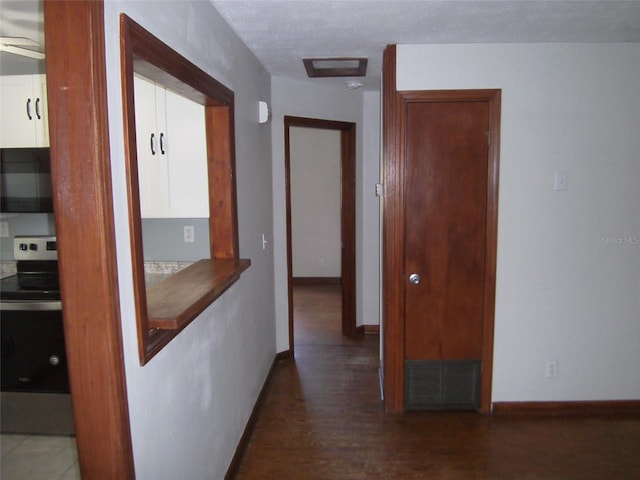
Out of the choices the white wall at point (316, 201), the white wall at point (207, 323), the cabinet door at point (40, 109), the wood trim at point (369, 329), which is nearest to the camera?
the white wall at point (207, 323)

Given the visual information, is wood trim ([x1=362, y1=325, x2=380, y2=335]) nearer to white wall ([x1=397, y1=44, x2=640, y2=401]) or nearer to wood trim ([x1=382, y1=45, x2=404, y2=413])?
wood trim ([x1=382, y1=45, x2=404, y2=413])

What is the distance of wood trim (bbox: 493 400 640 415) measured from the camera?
286 cm

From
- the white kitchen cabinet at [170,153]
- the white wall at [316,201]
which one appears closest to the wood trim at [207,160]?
the white kitchen cabinet at [170,153]

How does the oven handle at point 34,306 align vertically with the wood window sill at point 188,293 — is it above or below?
below

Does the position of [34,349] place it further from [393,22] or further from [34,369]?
[393,22]

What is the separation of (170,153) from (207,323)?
938 millimetres

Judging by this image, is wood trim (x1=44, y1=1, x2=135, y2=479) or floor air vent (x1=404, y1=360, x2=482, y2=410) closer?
wood trim (x1=44, y1=1, x2=135, y2=479)

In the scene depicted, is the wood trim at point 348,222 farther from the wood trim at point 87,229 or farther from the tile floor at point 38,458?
the wood trim at point 87,229

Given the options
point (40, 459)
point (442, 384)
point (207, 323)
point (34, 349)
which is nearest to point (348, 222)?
point (442, 384)

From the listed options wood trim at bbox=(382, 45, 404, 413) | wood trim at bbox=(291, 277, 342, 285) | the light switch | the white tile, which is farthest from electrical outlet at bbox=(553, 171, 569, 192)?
wood trim at bbox=(291, 277, 342, 285)

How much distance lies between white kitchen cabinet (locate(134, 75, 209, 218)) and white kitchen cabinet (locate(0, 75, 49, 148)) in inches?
27.4

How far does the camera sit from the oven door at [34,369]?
236 centimetres

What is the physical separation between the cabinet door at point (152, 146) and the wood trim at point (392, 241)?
1301 millimetres

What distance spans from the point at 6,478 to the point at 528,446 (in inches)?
110
